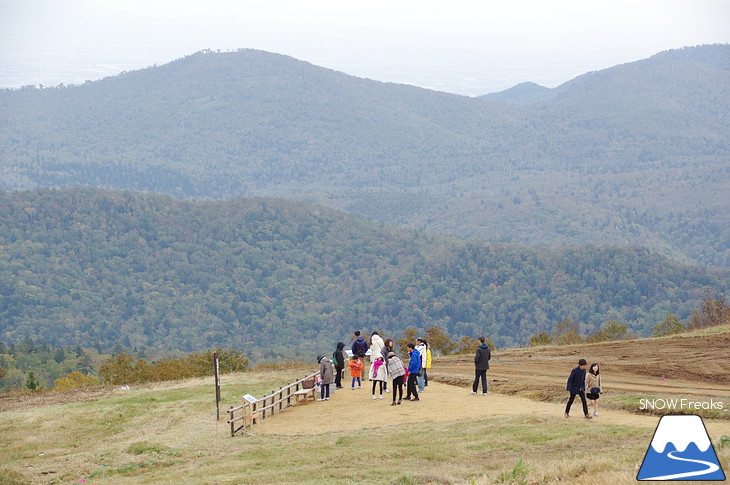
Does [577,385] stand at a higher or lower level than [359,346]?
lower

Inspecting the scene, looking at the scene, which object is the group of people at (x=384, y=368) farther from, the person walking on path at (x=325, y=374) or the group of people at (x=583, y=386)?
the group of people at (x=583, y=386)

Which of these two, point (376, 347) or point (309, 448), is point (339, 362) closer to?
point (376, 347)

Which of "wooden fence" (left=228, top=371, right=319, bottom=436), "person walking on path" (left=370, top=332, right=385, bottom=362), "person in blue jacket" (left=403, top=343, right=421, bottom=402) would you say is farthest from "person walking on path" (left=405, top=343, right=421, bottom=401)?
"wooden fence" (left=228, top=371, right=319, bottom=436)

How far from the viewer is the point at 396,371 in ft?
80.0

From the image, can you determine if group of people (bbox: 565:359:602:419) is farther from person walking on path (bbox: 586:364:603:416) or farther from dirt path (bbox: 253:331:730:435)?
dirt path (bbox: 253:331:730:435)

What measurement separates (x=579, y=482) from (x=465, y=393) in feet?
42.9

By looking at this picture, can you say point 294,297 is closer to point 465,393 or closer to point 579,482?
point 465,393

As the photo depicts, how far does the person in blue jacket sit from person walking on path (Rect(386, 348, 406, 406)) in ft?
0.91

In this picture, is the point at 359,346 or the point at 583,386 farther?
the point at 359,346

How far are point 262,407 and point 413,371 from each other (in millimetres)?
4067

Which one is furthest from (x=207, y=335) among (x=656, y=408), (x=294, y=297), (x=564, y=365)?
(x=656, y=408)

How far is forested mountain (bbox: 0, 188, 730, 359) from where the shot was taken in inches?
5635

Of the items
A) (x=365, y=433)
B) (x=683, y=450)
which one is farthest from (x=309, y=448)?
(x=683, y=450)

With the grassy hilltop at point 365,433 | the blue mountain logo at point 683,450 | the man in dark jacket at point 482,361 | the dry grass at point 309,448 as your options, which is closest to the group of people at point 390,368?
→ the man in dark jacket at point 482,361
